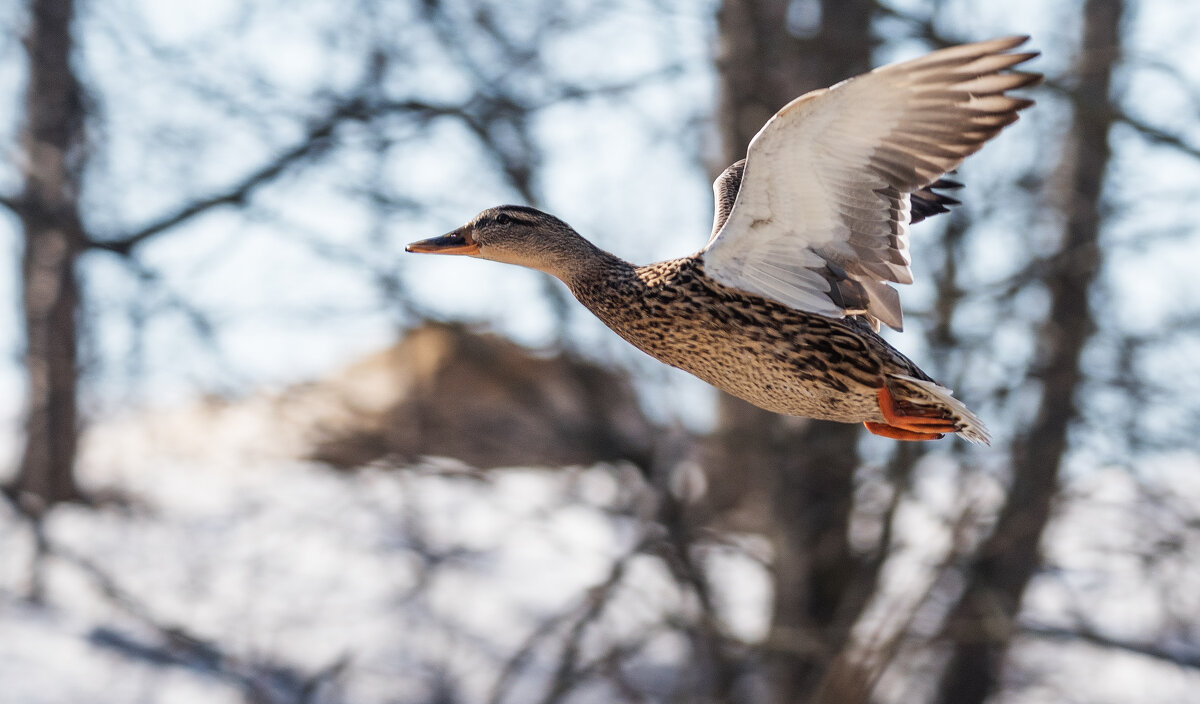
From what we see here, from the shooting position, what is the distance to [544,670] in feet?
24.8

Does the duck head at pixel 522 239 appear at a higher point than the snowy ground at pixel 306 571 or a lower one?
higher

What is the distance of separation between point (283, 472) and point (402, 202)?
6.86 ft

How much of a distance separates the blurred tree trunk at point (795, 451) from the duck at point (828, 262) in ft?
13.0

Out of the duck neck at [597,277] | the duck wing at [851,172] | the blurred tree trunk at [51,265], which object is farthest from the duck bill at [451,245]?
the blurred tree trunk at [51,265]

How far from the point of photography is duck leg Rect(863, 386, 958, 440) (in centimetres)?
240

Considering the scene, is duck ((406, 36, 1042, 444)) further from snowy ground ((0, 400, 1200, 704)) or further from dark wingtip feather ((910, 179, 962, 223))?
snowy ground ((0, 400, 1200, 704))

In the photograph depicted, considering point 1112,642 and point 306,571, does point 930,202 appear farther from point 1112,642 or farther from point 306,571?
point 306,571

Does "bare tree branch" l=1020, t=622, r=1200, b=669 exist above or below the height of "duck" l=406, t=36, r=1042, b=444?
below

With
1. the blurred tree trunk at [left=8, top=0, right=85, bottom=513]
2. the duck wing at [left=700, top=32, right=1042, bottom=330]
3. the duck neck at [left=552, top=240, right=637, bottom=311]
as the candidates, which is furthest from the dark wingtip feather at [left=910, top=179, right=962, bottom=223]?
the blurred tree trunk at [left=8, top=0, right=85, bottom=513]

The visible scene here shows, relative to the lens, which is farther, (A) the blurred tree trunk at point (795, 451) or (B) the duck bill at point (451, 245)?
(A) the blurred tree trunk at point (795, 451)

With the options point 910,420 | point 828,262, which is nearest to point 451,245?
point 828,262

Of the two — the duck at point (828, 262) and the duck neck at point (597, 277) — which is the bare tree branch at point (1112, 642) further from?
the duck neck at point (597, 277)

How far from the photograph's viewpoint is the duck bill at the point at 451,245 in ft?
8.50

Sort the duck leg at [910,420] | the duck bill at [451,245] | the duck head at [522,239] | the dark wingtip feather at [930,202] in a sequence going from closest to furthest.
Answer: the duck leg at [910,420]
the duck bill at [451,245]
the duck head at [522,239]
the dark wingtip feather at [930,202]
